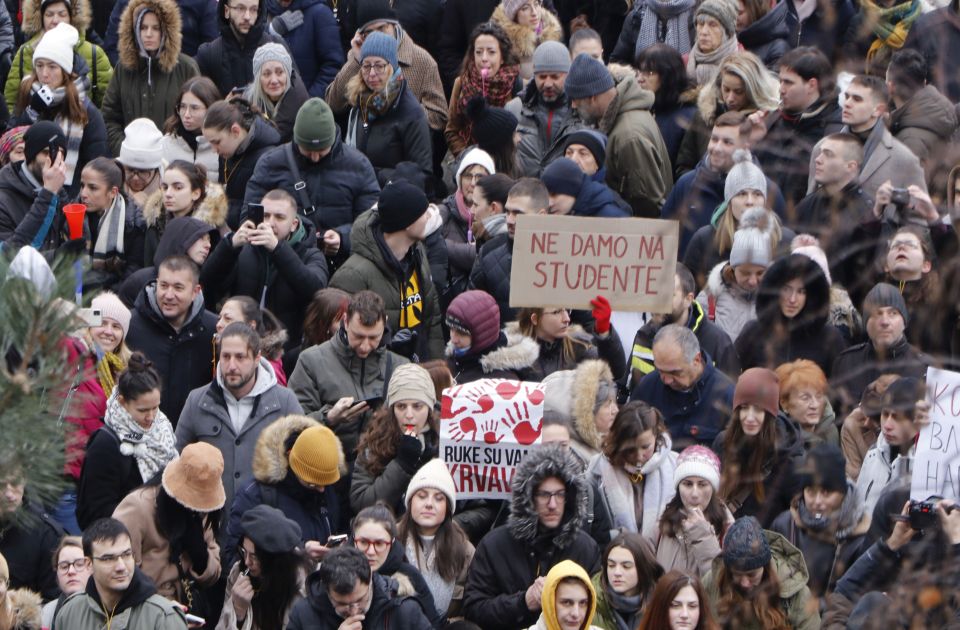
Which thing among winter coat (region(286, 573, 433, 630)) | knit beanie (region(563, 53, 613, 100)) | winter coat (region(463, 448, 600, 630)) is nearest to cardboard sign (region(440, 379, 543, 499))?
winter coat (region(463, 448, 600, 630))

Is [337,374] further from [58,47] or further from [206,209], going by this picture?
[58,47]

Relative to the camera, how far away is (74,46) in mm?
13953

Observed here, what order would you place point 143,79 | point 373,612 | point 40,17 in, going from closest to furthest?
point 373,612 → point 143,79 → point 40,17

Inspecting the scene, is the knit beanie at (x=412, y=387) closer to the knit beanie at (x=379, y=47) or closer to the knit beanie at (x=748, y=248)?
the knit beanie at (x=748, y=248)

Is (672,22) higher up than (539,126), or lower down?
higher up

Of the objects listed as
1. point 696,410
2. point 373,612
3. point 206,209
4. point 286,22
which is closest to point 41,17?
point 286,22

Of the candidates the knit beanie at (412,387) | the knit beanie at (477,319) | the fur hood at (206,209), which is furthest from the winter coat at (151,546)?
the fur hood at (206,209)

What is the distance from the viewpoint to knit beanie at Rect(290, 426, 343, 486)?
886cm

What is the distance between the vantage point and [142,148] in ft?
39.7

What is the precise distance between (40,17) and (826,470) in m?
8.49

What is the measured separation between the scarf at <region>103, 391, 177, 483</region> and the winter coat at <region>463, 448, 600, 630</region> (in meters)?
1.64

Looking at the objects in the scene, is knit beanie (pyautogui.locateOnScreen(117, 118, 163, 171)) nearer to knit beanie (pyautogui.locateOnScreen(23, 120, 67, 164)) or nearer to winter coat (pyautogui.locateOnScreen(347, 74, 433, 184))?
knit beanie (pyautogui.locateOnScreen(23, 120, 67, 164))

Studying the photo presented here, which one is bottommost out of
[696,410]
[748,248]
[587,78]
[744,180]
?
[696,410]

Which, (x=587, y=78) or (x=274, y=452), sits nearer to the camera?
(x=274, y=452)
